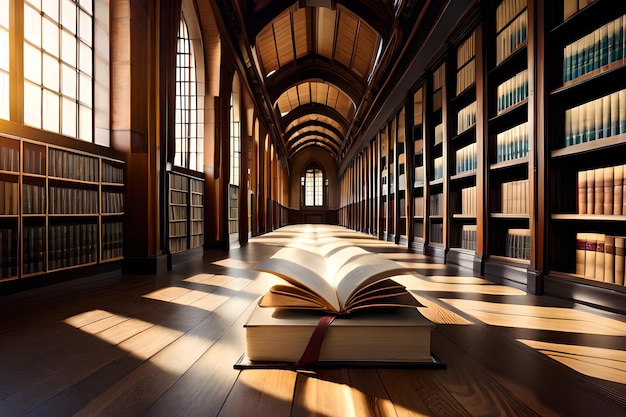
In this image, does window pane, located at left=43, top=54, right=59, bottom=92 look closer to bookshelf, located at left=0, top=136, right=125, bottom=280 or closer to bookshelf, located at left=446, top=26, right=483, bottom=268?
bookshelf, located at left=0, top=136, right=125, bottom=280

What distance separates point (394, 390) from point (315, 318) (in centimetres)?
38

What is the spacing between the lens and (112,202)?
4.42 meters

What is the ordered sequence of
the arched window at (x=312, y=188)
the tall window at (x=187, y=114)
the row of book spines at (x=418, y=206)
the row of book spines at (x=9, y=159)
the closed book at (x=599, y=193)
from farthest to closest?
the arched window at (x=312, y=188)
the tall window at (x=187, y=114)
the row of book spines at (x=418, y=206)
the row of book spines at (x=9, y=159)
the closed book at (x=599, y=193)

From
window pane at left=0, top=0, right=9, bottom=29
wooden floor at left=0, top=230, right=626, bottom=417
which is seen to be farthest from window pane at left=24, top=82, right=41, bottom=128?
wooden floor at left=0, top=230, right=626, bottom=417

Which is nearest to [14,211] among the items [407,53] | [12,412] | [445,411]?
[12,412]

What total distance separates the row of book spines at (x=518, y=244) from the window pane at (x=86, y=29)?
17.3 feet

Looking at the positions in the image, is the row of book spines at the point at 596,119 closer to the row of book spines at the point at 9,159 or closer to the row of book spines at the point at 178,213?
the row of book spines at the point at 9,159

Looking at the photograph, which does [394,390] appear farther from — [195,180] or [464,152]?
[195,180]

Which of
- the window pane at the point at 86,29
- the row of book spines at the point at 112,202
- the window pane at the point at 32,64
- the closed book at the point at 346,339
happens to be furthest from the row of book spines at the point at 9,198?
the closed book at the point at 346,339

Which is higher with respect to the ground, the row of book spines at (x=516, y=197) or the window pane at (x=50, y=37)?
the window pane at (x=50, y=37)

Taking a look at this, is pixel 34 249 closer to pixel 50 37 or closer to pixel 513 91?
pixel 50 37

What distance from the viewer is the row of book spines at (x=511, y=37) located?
12.8 feet

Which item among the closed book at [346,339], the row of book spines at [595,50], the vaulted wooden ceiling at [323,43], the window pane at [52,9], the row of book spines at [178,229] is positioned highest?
the vaulted wooden ceiling at [323,43]

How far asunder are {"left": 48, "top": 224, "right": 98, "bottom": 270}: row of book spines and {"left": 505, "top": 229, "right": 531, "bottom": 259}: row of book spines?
4420 mm
